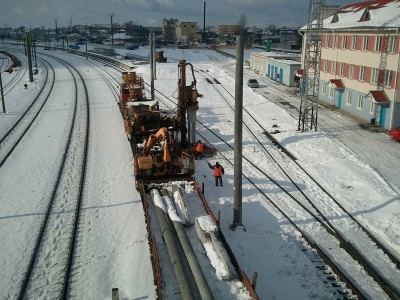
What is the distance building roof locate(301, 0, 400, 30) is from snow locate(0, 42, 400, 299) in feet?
24.0

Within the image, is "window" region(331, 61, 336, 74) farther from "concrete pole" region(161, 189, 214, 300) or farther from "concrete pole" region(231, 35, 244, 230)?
"concrete pole" region(161, 189, 214, 300)

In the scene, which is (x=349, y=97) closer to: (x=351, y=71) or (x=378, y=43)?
(x=351, y=71)

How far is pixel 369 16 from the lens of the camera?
3061cm

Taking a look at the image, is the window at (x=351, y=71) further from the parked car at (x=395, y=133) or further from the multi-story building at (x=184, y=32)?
the multi-story building at (x=184, y=32)

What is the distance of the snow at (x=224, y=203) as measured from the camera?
36.8 ft

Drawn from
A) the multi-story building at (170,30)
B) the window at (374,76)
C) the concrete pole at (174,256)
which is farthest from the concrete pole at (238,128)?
the multi-story building at (170,30)

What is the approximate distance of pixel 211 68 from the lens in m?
63.1

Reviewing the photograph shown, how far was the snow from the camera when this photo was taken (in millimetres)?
11211

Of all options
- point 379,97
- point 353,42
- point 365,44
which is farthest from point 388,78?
point 353,42

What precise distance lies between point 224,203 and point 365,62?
19991 millimetres

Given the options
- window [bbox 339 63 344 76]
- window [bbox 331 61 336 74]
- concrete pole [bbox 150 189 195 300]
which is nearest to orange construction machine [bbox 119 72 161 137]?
concrete pole [bbox 150 189 195 300]

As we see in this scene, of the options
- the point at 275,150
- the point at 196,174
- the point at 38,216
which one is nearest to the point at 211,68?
the point at 275,150

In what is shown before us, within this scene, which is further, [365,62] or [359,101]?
[359,101]

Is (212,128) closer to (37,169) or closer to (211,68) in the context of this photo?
(37,169)
